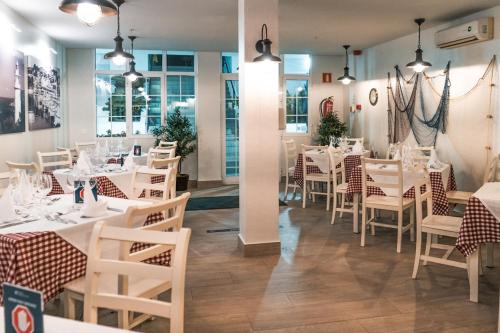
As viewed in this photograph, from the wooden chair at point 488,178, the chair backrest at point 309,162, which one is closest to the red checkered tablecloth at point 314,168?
the chair backrest at point 309,162

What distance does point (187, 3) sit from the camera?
543 centimetres

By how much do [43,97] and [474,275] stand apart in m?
6.30

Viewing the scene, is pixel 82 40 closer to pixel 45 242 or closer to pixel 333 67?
pixel 333 67

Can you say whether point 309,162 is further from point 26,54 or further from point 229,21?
point 26,54

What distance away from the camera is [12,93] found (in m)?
5.54

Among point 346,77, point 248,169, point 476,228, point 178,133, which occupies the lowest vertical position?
point 476,228

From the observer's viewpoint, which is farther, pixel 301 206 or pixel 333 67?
pixel 333 67

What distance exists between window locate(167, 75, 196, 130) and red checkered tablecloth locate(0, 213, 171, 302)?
7156 millimetres

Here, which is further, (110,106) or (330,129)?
(330,129)

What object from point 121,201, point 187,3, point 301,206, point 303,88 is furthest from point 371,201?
point 303,88

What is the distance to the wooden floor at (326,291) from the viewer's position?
301 cm

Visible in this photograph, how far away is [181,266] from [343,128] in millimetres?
8225

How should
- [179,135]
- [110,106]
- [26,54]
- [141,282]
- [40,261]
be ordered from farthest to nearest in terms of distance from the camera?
[110,106], [179,135], [26,54], [141,282], [40,261]

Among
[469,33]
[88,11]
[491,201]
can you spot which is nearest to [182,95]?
[469,33]
